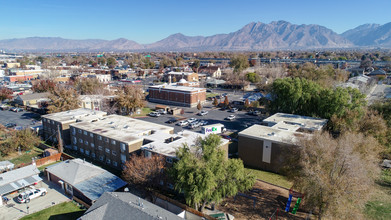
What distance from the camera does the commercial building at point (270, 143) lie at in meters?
26.6

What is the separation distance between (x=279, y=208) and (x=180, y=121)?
27.8 meters

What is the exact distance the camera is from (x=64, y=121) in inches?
1412

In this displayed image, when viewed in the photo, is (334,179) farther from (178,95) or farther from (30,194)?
(178,95)

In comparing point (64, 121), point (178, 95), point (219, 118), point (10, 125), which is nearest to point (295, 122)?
point (219, 118)

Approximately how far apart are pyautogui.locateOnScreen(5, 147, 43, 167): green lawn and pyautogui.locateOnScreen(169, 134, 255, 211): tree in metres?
23.1

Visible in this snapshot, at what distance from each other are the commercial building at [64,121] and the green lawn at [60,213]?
596 inches

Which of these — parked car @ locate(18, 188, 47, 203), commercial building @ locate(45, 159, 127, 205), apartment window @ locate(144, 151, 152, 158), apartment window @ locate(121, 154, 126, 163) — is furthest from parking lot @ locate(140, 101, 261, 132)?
parked car @ locate(18, 188, 47, 203)

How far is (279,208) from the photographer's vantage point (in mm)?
21156

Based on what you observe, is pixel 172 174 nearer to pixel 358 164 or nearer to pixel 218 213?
pixel 218 213

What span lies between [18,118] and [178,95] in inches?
1307

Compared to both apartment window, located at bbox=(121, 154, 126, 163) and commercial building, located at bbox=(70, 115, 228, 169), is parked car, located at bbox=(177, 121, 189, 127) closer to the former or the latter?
commercial building, located at bbox=(70, 115, 228, 169)

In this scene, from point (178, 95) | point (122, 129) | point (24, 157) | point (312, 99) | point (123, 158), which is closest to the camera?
point (123, 158)

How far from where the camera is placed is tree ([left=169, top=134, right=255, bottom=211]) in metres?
18.0

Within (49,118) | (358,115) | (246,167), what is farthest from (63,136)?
(358,115)
